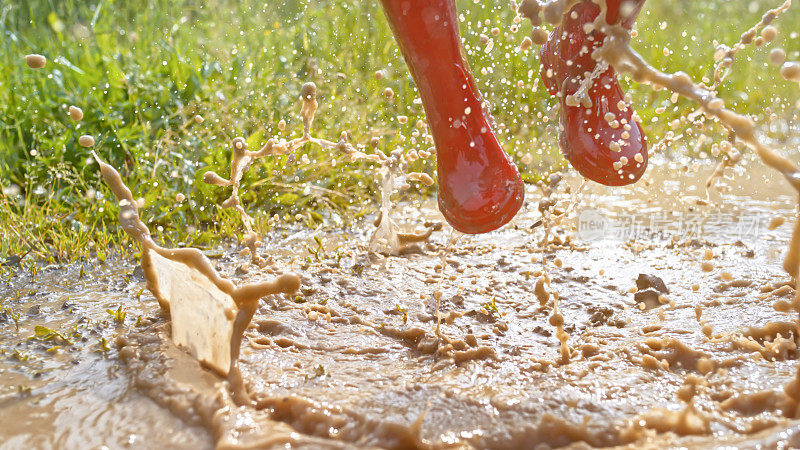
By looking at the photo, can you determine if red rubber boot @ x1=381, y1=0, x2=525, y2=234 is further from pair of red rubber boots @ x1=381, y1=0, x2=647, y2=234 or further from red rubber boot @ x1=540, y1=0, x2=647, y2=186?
red rubber boot @ x1=540, y1=0, x2=647, y2=186

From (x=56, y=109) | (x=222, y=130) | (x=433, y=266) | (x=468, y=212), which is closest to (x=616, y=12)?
(x=468, y=212)

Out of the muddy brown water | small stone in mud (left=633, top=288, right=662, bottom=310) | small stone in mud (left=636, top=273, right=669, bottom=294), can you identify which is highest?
small stone in mud (left=636, top=273, right=669, bottom=294)

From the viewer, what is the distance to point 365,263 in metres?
2.95

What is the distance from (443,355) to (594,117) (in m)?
0.91

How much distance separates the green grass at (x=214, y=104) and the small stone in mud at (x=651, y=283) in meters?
1.50

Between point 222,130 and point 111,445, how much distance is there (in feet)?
7.51

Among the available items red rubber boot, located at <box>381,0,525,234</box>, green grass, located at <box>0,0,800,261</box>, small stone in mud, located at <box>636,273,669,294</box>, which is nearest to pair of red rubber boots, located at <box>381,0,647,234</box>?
red rubber boot, located at <box>381,0,525,234</box>

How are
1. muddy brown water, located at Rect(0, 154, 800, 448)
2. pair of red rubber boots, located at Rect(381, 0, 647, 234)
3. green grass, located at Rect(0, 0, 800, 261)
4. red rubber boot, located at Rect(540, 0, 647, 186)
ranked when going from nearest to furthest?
muddy brown water, located at Rect(0, 154, 800, 448) → pair of red rubber boots, located at Rect(381, 0, 647, 234) → red rubber boot, located at Rect(540, 0, 647, 186) → green grass, located at Rect(0, 0, 800, 261)

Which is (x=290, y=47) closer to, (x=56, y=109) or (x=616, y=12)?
(x=56, y=109)

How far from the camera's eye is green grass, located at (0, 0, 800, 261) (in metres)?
3.39

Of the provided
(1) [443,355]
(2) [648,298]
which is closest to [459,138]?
(1) [443,355]

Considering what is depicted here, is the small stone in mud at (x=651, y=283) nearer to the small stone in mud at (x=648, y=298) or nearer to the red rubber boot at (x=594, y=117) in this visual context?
the small stone in mud at (x=648, y=298)

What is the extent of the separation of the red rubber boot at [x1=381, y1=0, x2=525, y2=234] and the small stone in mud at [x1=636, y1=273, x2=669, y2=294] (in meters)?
0.61

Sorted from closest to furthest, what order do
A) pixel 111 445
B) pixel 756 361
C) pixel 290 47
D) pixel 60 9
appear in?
pixel 111 445, pixel 756 361, pixel 290 47, pixel 60 9
